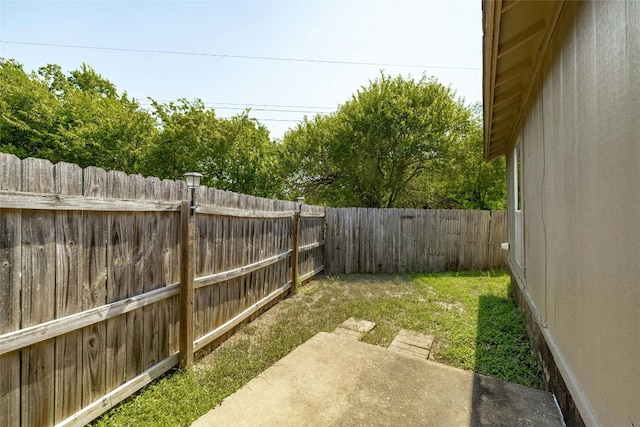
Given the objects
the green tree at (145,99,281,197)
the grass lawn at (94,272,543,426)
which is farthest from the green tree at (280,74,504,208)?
the grass lawn at (94,272,543,426)

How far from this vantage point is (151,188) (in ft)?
8.36

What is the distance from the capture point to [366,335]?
3.83m

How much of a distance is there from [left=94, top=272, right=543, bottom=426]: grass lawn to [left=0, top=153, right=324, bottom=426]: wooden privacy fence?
10.1 inches

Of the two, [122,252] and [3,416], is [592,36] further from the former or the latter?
[3,416]

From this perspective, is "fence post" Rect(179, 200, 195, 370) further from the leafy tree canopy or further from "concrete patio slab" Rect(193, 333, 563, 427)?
the leafy tree canopy

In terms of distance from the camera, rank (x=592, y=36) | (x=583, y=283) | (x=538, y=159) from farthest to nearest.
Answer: (x=538, y=159), (x=583, y=283), (x=592, y=36)

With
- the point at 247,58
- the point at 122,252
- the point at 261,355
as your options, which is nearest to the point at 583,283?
the point at 261,355

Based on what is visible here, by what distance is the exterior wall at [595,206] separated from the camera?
3.84 ft

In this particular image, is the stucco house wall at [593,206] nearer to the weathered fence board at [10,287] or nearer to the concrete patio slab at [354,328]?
the concrete patio slab at [354,328]

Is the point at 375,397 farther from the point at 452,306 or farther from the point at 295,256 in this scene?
the point at 295,256

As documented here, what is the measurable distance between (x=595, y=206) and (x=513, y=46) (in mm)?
1913

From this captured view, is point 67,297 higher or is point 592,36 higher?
point 592,36

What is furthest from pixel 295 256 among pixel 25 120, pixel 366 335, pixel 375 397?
pixel 25 120

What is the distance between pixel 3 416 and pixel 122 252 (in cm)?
107
